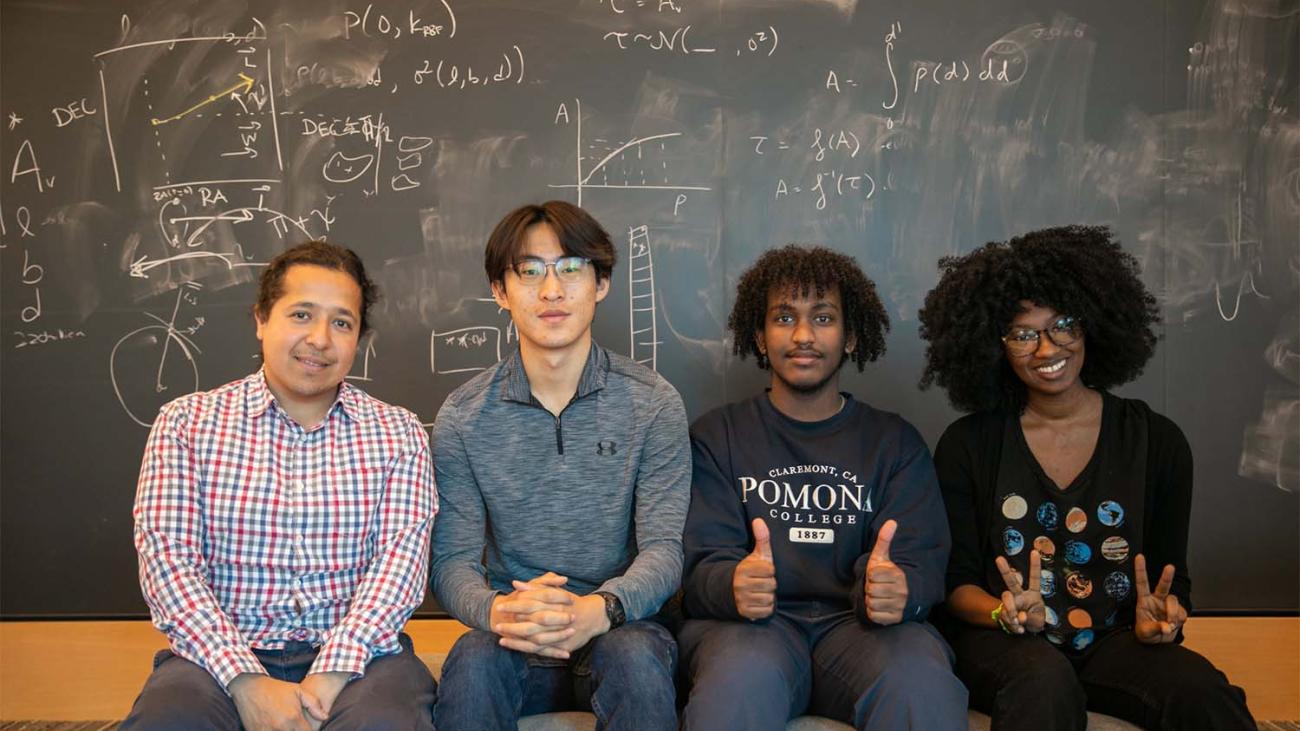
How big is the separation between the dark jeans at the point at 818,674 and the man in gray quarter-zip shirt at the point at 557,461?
5.6 inches

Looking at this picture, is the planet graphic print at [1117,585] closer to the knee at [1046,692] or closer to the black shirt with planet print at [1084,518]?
the black shirt with planet print at [1084,518]

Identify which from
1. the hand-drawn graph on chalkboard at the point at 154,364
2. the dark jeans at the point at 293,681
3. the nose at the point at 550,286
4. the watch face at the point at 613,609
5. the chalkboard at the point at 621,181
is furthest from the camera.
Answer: the hand-drawn graph on chalkboard at the point at 154,364

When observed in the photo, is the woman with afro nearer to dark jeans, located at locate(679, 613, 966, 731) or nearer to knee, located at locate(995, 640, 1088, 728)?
knee, located at locate(995, 640, 1088, 728)

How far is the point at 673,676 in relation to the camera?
2.10m

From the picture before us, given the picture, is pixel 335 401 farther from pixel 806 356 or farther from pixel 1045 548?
pixel 1045 548

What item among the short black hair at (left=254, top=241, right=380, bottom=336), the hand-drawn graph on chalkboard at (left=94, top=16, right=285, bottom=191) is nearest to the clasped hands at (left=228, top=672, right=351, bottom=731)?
the short black hair at (left=254, top=241, right=380, bottom=336)

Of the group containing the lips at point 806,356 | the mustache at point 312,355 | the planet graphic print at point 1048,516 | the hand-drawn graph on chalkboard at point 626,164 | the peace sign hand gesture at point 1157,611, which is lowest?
the peace sign hand gesture at point 1157,611

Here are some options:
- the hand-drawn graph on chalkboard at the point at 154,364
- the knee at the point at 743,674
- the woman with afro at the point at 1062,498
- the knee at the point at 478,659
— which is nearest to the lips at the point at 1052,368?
the woman with afro at the point at 1062,498

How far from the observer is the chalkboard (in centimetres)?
328

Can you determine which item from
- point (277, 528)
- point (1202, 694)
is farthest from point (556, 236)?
point (1202, 694)

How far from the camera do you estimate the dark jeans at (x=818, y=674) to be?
1.85 m

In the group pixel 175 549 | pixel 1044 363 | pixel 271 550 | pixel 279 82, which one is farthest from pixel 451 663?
pixel 279 82

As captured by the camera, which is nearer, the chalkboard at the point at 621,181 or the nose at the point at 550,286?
the nose at the point at 550,286

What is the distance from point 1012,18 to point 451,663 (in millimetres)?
2651
